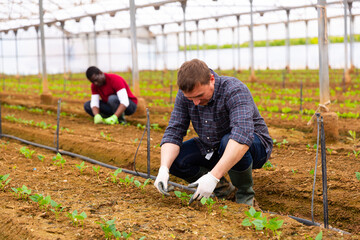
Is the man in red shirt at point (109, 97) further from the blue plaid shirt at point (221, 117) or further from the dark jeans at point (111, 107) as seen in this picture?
the blue plaid shirt at point (221, 117)

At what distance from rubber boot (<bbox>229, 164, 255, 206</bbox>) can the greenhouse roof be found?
11.2 m

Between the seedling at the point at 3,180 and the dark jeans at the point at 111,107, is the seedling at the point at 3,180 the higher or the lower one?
the lower one

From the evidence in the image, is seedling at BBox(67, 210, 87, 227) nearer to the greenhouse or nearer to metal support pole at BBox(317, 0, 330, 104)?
the greenhouse

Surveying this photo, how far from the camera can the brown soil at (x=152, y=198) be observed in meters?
2.53

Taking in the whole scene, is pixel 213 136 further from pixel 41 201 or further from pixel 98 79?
pixel 98 79

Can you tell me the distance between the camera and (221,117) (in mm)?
3031

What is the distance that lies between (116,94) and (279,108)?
3.79 metres

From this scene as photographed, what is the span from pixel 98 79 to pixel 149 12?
628 inches

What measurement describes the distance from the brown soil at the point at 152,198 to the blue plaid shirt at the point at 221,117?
1.68 ft

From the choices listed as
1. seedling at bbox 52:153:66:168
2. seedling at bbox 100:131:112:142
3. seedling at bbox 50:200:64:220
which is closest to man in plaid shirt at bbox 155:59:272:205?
seedling at bbox 50:200:64:220

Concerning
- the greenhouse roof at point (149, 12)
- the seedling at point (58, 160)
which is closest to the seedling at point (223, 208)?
the seedling at point (58, 160)

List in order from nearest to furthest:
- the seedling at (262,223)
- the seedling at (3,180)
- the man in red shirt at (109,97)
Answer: the seedling at (262,223) < the seedling at (3,180) < the man in red shirt at (109,97)

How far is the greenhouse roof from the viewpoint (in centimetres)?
1747

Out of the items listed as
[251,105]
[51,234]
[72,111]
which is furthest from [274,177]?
[72,111]
